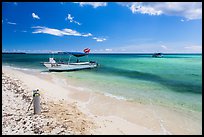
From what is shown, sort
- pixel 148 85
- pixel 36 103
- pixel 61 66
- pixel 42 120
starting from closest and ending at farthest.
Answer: pixel 42 120 → pixel 36 103 → pixel 148 85 → pixel 61 66

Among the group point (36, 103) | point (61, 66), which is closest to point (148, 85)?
point (36, 103)

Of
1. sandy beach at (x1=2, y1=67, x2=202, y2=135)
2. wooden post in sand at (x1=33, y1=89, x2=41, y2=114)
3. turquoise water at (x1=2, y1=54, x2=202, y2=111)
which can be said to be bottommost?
turquoise water at (x1=2, y1=54, x2=202, y2=111)

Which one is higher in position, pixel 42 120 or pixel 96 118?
pixel 42 120

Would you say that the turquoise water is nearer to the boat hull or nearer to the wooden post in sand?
the boat hull

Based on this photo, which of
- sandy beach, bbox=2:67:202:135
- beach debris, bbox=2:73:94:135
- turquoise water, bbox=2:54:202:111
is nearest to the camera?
beach debris, bbox=2:73:94:135

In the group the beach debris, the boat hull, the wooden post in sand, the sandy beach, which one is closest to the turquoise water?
the boat hull

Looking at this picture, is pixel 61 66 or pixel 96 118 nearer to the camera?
pixel 96 118

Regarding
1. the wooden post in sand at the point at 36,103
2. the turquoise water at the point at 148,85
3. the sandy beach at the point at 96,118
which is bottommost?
the turquoise water at the point at 148,85

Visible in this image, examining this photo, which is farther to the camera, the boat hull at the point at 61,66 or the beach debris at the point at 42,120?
the boat hull at the point at 61,66

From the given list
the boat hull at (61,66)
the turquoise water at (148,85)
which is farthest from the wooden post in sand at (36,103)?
the boat hull at (61,66)

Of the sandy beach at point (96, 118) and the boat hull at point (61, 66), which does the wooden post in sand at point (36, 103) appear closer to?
the sandy beach at point (96, 118)

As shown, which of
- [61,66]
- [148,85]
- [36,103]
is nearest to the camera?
[36,103]

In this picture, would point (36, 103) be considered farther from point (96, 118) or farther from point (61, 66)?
point (61, 66)

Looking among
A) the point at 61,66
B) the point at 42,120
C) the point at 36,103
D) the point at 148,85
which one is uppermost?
the point at 36,103
